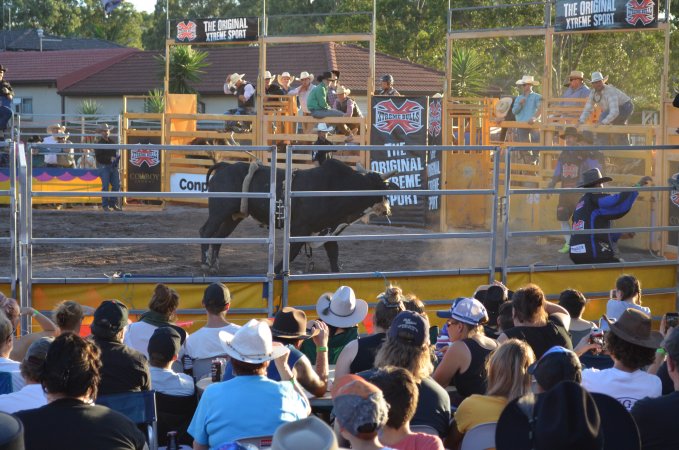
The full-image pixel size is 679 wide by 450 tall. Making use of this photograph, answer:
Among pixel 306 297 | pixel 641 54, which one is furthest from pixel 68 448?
pixel 641 54

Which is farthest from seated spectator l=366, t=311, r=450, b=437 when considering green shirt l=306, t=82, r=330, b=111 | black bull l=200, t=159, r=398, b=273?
green shirt l=306, t=82, r=330, b=111

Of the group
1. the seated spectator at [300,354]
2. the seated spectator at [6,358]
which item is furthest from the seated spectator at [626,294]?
the seated spectator at [6,358]

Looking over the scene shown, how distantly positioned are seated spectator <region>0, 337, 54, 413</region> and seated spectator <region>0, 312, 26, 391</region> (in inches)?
17.6

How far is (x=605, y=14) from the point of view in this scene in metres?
14.9

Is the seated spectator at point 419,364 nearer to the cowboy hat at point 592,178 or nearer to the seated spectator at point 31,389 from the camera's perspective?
the seated spectator at point 31,389

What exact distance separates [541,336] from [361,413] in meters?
2.95

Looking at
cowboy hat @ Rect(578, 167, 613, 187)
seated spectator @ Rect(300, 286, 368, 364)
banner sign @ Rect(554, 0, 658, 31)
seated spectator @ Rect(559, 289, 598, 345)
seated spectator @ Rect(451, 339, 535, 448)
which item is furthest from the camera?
banner sign @ Rect(554, 0, 658, 31)

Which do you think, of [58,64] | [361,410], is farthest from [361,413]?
[58,64]

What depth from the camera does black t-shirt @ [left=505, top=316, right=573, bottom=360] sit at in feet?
19.5

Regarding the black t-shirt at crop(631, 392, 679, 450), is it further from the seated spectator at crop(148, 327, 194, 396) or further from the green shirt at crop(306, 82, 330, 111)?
the green shirt at crop(306, 82, 330, 111)

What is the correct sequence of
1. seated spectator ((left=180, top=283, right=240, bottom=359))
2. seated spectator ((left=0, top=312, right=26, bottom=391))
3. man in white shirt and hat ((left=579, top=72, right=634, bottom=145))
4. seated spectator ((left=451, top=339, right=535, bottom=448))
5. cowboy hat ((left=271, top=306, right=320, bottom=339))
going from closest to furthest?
seated spectator ((left=451, top=339, right=535, bottom=448)), seated spectator ((left=0, top=312, right=26, bottom=391)), cowboy hat ((left=271, top=306, right=320, bottom=339)), seated spectator ((left=180, top=283, right=240, bottom=359)), man in white shirt and hat ((left=579, top=72, right=634, bottom=145))

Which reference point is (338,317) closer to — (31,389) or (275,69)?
(31,389)

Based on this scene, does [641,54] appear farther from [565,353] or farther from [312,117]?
[565,353]

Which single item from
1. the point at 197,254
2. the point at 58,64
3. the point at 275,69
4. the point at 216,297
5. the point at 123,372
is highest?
the point at 58,64
